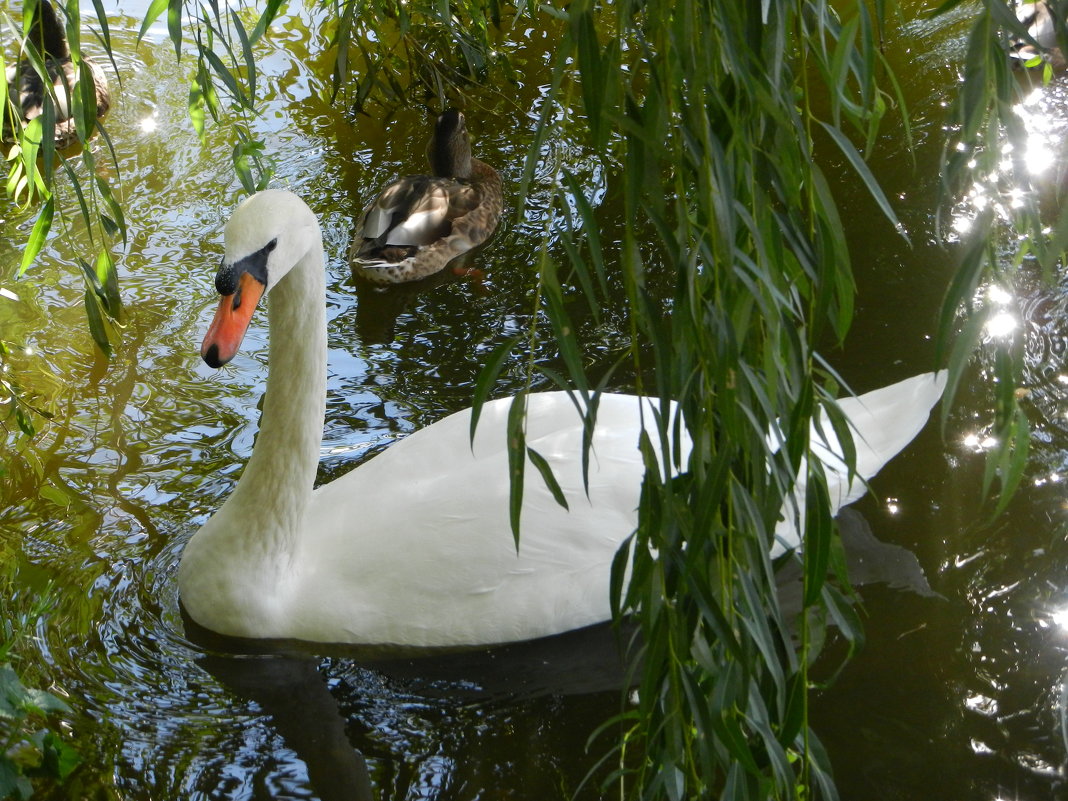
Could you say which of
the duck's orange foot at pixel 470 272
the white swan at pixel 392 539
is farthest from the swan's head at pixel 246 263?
the duck's orange foot at pixel 470 272

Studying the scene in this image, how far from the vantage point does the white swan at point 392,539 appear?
12.3 feet

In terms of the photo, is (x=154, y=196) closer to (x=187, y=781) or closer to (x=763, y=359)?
(x=187, y=781)

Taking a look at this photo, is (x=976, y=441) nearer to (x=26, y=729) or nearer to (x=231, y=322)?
(x=231, y=322)

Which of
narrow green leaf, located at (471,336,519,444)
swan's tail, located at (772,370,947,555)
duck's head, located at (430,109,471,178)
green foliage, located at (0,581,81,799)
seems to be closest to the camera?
narrow green leaf, located at (471,336,519,444)

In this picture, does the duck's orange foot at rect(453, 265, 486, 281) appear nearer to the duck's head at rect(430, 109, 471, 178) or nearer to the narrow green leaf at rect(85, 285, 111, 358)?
the duck's head at rect(430, 109, 471, 178)

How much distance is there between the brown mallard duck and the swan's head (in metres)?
2.48

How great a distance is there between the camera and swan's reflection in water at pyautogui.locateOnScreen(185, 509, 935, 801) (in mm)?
3518

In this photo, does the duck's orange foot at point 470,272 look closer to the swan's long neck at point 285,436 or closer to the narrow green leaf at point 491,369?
the swan's long neck at point 285,436

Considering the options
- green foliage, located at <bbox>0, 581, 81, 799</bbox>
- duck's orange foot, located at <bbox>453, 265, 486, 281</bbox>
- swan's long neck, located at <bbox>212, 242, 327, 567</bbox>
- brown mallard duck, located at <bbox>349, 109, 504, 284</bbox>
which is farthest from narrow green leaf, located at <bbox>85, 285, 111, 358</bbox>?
duck's orange foot, located at <bbox>453, 265, 486, 281</bbox>

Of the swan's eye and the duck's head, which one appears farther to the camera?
the duck's head

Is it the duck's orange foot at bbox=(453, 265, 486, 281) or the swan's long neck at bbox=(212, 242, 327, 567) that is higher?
the duck's orange foot at bbox=(453, 265, 486, 281)

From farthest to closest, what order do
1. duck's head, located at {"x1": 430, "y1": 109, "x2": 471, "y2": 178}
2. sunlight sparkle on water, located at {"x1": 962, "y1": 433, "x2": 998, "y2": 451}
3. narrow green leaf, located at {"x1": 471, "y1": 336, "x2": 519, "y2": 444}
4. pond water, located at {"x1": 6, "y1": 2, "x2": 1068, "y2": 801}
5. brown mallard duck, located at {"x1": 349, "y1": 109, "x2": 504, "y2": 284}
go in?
duck's head, located at {"x1": 430, "y1": 109, "x2": 471, "y2": 178}, brown mallard duck, located at {"x1": 349, "y1": 109, "x2": 504, "y2": 284}, sunlight sparkle on water, located at {"x1": 962, "y1": 433, "x2": 998, "y2": 451}, pond water, located at {"x1": 6, "y1": 2, "x2": 1068, "y2": 801}, narrow green leaf, located at {"x1": 471, "y1": 336, "x2": 519, "y2": 444}

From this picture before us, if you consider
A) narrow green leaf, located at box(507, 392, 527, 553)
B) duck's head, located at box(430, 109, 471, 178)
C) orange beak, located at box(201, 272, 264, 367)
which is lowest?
narrow green leaf, located at box(507, 392, 527, 553)

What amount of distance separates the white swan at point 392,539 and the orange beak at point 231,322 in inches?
9.3
